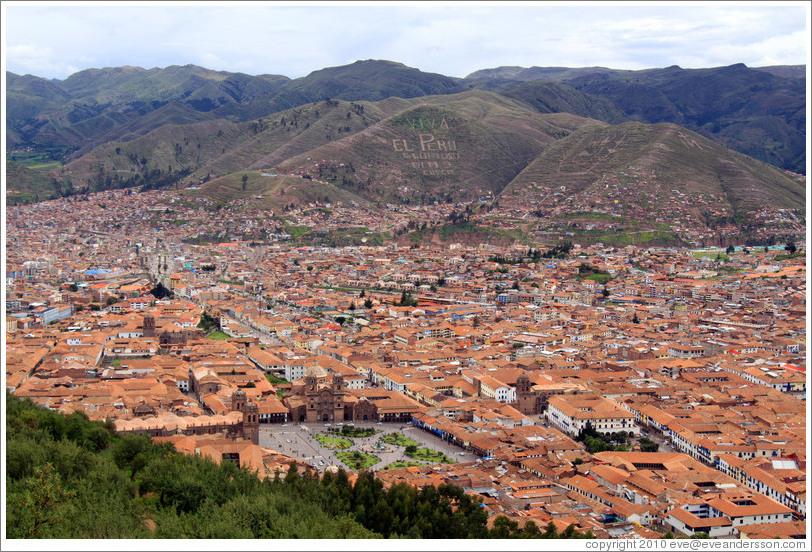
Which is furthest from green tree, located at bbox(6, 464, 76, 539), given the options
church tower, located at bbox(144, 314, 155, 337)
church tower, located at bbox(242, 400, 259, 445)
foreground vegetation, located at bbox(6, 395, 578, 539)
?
church tower, located at bbox(144, 314, 155, 337)

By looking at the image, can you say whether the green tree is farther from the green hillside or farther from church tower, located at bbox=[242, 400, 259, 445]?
the green hillside

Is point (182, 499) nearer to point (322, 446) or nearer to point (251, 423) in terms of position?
point (251, 423)

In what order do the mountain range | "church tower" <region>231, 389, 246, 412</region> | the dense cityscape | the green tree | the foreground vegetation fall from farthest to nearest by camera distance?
the mountain range → "church tower" <region>231, 389, 246, 412</region> → the dense cityscape → the foreground vegetation → the green tree

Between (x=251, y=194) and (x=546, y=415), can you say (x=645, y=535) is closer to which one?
(x=546, y=415)

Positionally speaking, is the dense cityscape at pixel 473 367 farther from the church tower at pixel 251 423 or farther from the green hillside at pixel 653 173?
the green hillside at pixel 653 173

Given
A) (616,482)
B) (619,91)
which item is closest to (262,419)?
(616,482)

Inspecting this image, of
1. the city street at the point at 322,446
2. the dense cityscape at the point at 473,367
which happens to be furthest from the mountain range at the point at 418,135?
the city street at the point at 322,446
